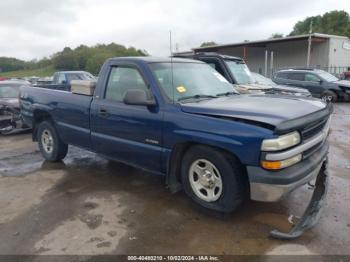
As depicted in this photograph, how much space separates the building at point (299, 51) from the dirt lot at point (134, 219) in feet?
88.6

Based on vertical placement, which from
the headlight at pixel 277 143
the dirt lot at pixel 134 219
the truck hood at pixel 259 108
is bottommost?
the dirt lot at pixel 134 219

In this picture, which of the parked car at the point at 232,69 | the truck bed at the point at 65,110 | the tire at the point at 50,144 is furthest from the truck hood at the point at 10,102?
the parked car at the point at 232,69

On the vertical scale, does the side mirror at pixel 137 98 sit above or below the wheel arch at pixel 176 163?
above

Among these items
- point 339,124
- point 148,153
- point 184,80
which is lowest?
point 339,124

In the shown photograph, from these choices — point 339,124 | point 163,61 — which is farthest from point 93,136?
point 339,124

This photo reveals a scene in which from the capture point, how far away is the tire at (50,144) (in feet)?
20.7

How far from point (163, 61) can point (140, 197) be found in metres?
1.93

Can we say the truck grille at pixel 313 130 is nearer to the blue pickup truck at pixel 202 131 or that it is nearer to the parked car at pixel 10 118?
the blue pickup truck at pixel 202 131

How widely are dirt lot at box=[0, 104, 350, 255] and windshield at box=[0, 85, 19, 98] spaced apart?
17.9 ft

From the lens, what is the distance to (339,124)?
10.8 m

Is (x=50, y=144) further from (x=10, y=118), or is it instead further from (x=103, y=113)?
(x=10, y=118)

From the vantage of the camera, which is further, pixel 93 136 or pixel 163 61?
pixel 93 136

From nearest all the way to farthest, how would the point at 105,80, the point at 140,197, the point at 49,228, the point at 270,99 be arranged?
1. the point at 49,228
2. the point at 270,99
3. the point at 140,197
4. the point at 105,80

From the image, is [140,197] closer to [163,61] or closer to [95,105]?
[95,105]
